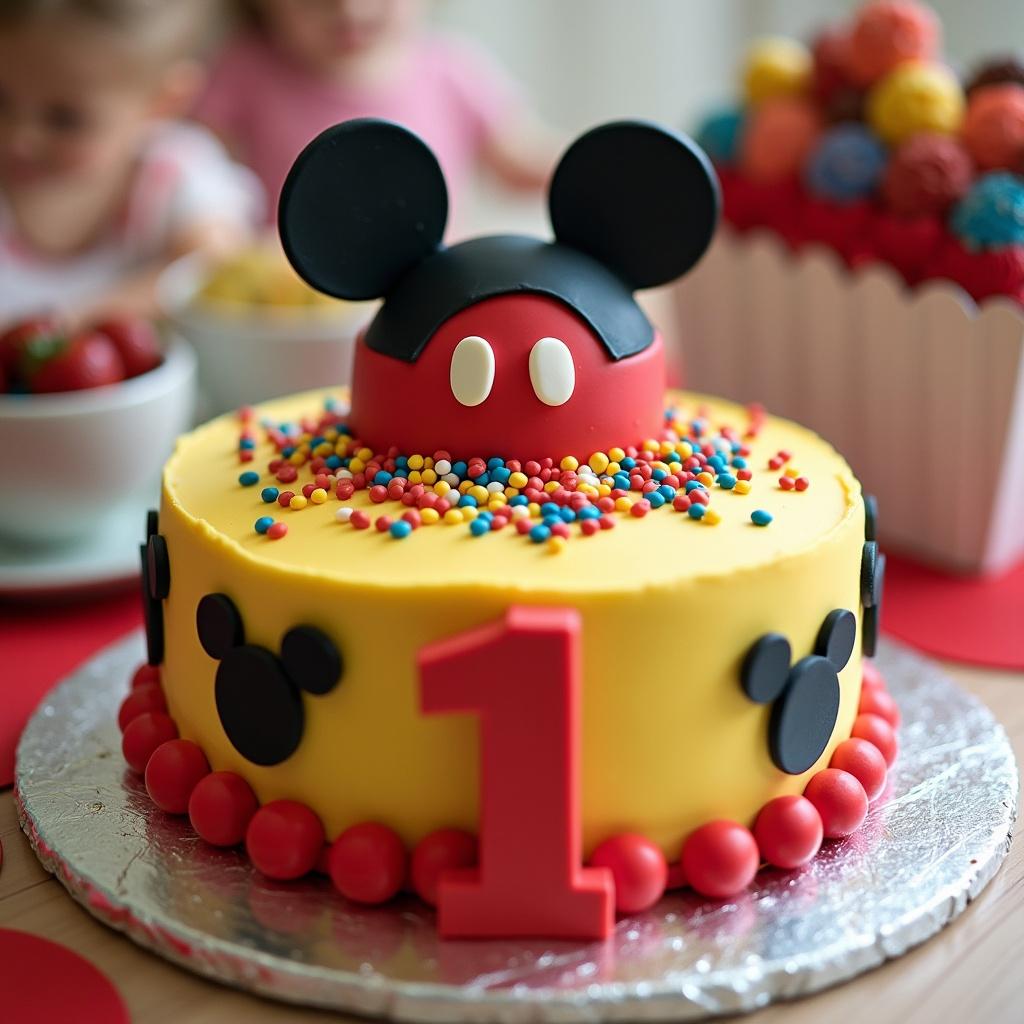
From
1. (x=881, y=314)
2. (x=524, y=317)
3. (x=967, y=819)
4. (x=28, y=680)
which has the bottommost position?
(x=28, y=680)

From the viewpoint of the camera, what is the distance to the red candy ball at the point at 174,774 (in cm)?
109

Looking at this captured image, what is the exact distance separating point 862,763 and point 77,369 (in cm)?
98

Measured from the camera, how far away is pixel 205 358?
6.31 ft

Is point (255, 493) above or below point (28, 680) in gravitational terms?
above

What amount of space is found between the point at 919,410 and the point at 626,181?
644 mm

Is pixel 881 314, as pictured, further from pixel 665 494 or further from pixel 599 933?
pixel 599 933

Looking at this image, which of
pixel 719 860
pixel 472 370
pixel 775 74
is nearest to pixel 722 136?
pixel 775 74

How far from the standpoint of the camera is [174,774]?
1.09 meters

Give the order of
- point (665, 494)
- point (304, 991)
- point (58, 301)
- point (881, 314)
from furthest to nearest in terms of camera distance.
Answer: point (58, 301) → point (881, 314) → point (665, 494) → point (304, 991)

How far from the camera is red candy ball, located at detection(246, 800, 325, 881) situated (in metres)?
1.00

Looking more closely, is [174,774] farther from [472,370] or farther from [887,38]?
[887,38]

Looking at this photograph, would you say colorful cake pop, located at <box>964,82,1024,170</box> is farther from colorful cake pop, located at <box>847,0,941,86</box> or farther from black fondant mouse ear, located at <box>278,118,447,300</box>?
black fondant mouse ear, located at <box>278,118,447,300</box>

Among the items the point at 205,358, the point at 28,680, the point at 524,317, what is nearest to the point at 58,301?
the point at 205,358

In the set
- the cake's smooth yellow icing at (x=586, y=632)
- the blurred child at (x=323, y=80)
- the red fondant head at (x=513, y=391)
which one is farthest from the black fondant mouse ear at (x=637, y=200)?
the blurred child at (x=323, y=80)
